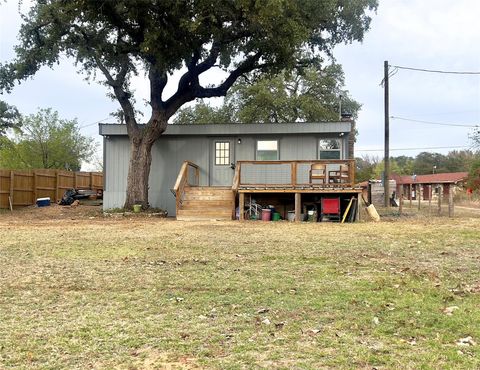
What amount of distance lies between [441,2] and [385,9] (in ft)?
11.9

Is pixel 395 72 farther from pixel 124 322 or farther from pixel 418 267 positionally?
pixel 124 322

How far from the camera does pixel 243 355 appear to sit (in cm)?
296

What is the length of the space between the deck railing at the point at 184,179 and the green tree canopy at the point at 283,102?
54.0 feet

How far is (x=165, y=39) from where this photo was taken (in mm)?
13852

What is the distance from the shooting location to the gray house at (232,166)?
1399 cm

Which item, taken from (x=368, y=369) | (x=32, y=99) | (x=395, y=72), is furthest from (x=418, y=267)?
(x=32, y=99)

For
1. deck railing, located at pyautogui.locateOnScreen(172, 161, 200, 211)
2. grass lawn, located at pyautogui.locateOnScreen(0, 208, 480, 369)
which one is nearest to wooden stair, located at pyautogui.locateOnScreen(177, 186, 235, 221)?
deck railing, located at pyautogui.locateOnScreen(172, 161, 200, 211)

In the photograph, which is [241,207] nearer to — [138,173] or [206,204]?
[206,204]

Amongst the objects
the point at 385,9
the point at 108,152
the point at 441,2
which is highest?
the point at 385,9

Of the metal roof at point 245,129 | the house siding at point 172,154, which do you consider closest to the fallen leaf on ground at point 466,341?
the metal roof at point 245,129

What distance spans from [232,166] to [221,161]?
561mm

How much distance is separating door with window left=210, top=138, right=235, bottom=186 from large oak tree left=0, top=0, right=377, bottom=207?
1918 millimetres

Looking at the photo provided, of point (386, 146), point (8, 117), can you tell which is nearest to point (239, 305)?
point (386, 146)

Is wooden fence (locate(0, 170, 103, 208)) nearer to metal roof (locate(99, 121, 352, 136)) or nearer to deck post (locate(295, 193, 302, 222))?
metal roof (locate(99, 121, 352, 136))
